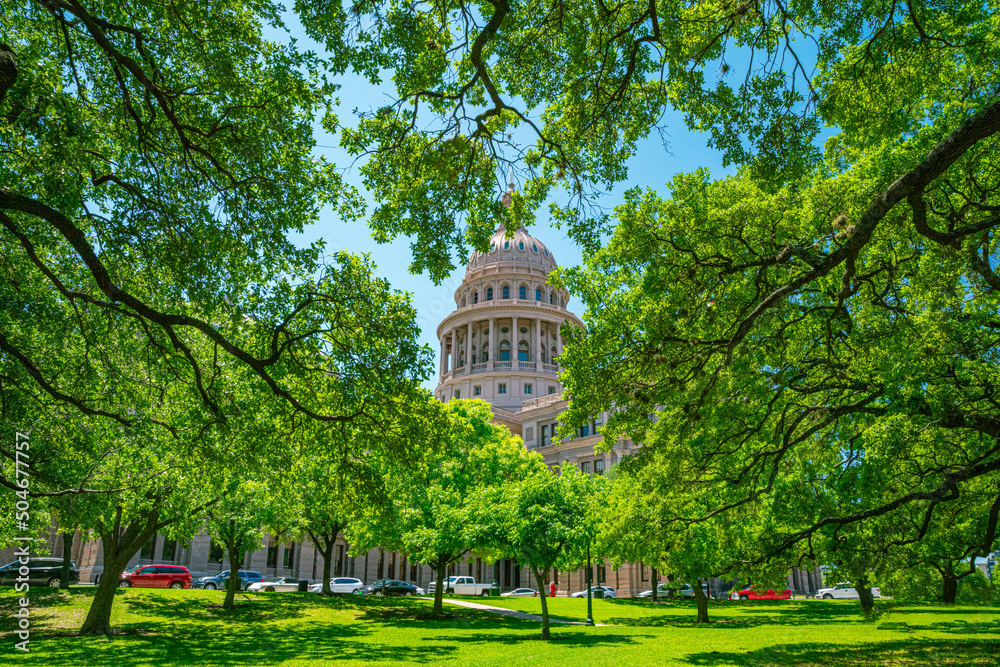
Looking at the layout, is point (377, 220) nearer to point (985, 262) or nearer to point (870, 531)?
point (985, 262)

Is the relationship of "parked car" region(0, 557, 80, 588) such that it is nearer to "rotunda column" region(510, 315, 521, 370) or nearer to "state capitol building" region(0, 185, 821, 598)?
"state capitol building" region(0, 185, 821, 598)

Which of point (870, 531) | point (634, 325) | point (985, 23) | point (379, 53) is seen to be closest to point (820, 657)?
point (870, 531)

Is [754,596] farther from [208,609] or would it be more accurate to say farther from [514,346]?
[514,346]

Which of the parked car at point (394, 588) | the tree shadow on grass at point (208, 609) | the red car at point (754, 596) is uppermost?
the tree shadow on grass at point (208, 609)

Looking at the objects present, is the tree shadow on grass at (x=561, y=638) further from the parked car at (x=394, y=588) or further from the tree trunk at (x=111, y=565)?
the parked car at (x=394, y=588)

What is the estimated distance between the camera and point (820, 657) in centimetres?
1730

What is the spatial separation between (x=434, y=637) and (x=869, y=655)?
45.2ft

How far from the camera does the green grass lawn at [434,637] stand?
1708 centimetres

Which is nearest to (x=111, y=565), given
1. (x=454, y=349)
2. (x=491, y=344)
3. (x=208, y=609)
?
(x=208, y=609)

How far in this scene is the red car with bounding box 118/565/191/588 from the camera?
4147 cm

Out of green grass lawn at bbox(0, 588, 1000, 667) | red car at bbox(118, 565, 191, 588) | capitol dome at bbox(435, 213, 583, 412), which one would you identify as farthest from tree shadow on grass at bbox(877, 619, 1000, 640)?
capitol dome at bbox(435, 213, 583, 412)

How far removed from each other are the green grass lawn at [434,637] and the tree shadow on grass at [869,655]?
34 millimetres

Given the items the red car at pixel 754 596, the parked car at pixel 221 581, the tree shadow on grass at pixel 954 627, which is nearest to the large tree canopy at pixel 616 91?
the tree shadow on grass at pixel 954 627

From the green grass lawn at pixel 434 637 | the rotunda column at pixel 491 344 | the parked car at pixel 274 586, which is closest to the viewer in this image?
the green grass lawn at pixel 434 637
